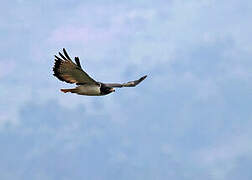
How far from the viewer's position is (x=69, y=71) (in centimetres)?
4238

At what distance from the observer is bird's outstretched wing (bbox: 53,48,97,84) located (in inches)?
1628

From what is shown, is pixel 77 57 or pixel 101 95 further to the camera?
pixel 101 95

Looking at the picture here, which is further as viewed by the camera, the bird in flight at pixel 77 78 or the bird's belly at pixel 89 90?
the bird's belly at pixel 89 90

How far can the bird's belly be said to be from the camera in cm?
4353

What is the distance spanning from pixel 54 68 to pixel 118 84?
19.3 feet

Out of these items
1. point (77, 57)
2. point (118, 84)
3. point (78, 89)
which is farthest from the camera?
point (118, 84)

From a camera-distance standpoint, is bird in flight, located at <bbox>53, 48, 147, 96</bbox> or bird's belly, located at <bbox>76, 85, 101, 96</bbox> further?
bird's belly, located at <bbox>76, 85, 101, 96</bbox>

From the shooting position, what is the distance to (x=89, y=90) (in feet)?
143

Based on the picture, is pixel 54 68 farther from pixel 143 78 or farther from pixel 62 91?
pixel 143 78

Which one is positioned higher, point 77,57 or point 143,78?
point 143,78

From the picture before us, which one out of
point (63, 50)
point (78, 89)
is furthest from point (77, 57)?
point (78, 89)

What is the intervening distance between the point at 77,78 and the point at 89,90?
4.36ft

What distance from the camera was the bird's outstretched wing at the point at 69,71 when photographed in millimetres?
41344

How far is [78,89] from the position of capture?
1715 inches
